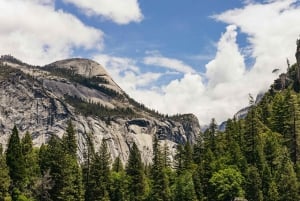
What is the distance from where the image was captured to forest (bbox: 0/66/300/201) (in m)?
93.2

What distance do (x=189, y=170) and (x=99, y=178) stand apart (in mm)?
23746

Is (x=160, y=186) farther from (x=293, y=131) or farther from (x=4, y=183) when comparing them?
(x=4, y=183)

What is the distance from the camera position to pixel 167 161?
132000 mm

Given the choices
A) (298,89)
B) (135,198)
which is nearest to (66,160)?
(135,198)

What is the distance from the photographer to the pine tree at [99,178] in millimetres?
104438

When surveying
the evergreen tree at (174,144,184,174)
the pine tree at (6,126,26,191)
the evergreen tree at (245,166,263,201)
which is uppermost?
the evergreen tree at (174,144,184,174)

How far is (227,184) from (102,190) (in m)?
28.7

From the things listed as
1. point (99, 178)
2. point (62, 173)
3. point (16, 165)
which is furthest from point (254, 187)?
point (16, 165)

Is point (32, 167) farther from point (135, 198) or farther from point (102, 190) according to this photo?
point (135, 198)

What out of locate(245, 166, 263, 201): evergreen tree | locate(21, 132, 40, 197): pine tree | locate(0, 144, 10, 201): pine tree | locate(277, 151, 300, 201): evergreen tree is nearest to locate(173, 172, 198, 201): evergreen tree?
locate(245, 166, 263, 201): evergreen tree

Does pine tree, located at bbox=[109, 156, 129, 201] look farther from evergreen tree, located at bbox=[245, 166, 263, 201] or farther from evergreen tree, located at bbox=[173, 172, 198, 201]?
evergreen tree, located at bbox=[245, 166, 263, 201]

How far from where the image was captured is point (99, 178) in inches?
4190

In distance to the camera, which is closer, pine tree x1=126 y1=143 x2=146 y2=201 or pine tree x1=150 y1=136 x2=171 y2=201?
pine tree x1=150 y1=136 x2=171 y2=201

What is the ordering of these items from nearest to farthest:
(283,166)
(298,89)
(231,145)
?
(283,166) < (231,145) < (298,89)
